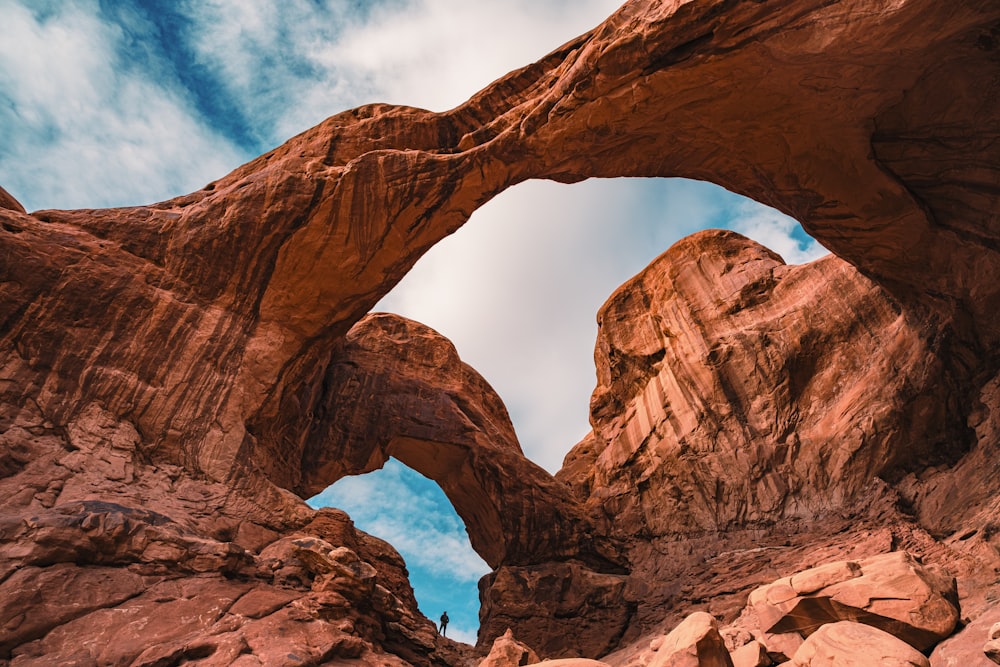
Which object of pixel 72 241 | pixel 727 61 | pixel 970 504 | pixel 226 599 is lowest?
pixel 970 504

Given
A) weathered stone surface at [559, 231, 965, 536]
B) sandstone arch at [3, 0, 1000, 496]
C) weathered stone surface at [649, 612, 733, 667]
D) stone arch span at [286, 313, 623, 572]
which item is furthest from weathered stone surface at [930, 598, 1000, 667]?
stone arch span at [286, 313, 623, 572]

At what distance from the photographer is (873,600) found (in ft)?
25.8

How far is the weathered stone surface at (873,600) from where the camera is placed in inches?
295

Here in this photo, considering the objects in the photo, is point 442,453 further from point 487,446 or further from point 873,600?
point 873,600

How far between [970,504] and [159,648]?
14.9 metres

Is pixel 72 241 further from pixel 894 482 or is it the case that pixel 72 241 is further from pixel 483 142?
pixel 894 482

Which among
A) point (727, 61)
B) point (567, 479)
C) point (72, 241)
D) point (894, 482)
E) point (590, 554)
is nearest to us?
point (727, 61)

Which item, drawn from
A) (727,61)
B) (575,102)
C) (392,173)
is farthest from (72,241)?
(727,61)

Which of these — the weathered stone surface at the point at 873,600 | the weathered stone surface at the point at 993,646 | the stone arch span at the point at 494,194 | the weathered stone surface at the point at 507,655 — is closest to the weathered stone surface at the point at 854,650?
the weathered stone surface at the point at 993,646

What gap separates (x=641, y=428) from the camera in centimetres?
2106

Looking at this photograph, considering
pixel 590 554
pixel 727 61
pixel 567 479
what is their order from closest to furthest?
pixel 727 61
pixel 590 554
pixel 567 479

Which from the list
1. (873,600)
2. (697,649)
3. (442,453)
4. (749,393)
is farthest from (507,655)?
(749,393)

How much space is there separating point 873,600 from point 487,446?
14.0 m

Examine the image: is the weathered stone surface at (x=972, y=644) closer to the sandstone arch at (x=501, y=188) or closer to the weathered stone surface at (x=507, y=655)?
the weathered stone surface at (x=507, y=655)
